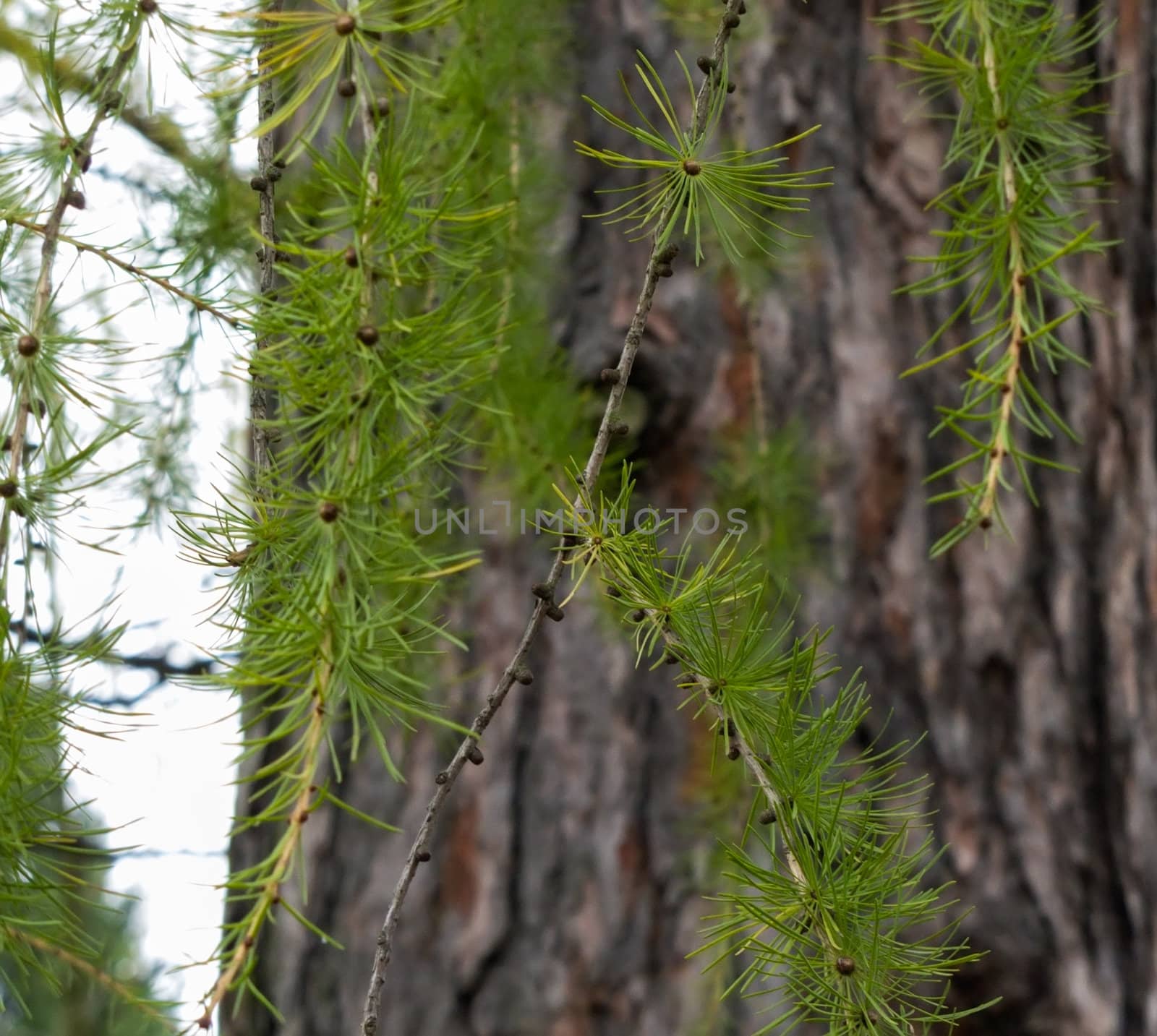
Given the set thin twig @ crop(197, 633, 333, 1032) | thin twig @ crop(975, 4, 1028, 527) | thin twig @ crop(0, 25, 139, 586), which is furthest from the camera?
thin twig @ crop(975, 4, 1028, 527)

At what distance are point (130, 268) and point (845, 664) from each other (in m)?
0.69

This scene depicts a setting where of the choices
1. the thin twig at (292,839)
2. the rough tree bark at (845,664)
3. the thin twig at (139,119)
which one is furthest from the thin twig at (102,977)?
the rough tree bark at (845,664)

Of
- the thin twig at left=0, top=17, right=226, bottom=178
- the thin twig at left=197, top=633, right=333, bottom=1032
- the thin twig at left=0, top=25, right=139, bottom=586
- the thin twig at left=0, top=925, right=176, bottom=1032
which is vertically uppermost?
the thin twig at left=0, top=17, right=226, bottom=178

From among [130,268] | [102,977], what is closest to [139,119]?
[130,268]

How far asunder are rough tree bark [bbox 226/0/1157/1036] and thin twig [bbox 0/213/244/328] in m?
0.49

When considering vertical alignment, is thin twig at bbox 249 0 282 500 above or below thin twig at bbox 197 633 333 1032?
above

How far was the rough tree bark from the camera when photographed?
0.93m

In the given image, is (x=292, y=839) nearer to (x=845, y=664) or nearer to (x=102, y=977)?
(x=102, y=977)

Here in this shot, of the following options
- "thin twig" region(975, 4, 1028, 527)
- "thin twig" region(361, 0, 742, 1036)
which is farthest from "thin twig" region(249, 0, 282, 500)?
"thin twig" region(975, 4, 1028, 527)

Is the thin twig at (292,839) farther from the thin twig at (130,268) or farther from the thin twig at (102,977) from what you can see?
the thin twig at (130,268)

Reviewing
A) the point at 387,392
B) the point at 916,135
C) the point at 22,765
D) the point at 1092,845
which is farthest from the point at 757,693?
the point at 916,135

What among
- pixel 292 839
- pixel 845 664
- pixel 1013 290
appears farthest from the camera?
pixel 845 664

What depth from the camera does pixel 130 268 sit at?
1.57 ft

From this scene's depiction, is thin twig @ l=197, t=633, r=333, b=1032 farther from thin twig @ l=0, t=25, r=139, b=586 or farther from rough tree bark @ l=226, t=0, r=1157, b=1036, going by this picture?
rough tree bark @ l=226, t=0, r=1157, b=1036
